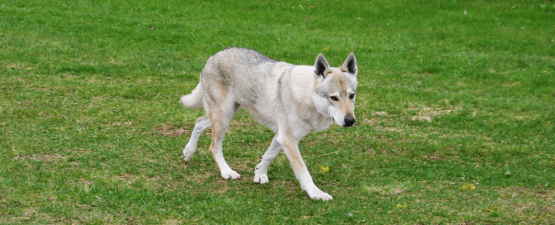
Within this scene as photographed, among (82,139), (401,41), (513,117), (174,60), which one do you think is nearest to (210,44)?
(174,60)

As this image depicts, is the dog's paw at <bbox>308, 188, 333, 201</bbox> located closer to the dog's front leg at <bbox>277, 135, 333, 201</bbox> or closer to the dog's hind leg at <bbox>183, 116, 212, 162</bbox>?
the dog's front leg at <bbox>277, 135, 333, 201</bbox>

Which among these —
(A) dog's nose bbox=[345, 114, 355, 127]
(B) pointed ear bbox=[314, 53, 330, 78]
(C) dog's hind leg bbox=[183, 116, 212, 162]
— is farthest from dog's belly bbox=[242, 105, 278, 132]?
(A) dog's nose bbox=[345, 114, 355, 127]

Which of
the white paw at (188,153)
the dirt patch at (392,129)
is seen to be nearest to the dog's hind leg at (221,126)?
the white paw at (188,153)

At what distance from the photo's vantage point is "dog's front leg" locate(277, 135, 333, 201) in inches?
270

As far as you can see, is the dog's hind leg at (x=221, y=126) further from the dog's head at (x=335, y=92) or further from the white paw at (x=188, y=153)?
the dog's head at (x=335, y=92)

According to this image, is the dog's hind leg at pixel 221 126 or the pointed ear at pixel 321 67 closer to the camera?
the pointed ear at pixel 321 67

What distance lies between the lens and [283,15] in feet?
54.2

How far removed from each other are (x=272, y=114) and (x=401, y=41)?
840 cm

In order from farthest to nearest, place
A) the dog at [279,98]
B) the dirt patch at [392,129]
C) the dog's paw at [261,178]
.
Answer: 1. the dirt patch at [392,129]
2. the dog's paw at [261,178]
3. the dog at [279,98]

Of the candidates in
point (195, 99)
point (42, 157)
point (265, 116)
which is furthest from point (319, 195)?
point (42, 157)

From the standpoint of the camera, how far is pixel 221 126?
7.45 meters

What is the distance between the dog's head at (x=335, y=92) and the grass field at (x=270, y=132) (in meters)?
1.15

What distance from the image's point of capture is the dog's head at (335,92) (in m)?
6.20

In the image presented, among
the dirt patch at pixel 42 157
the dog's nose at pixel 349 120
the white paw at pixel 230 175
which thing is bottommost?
the white paw at pixel 230 175
